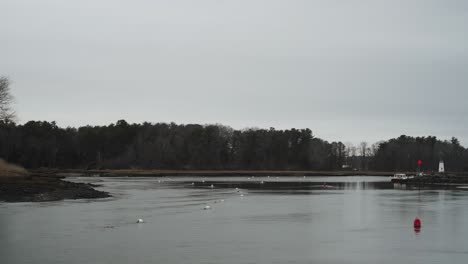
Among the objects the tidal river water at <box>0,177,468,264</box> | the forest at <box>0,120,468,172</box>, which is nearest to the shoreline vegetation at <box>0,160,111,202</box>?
the tidal river water at <box>0,177,468,264</box>

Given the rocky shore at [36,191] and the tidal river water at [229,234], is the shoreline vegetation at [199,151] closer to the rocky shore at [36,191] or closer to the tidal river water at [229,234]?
the rocky shore at [36,191]

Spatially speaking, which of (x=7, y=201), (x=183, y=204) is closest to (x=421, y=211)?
(x=183, y=204)

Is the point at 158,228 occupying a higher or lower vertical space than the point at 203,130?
lower

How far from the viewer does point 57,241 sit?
74.0ft

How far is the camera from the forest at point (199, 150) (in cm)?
15925

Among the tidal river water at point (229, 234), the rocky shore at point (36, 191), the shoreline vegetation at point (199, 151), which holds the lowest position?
the tidal river water at point (229, 234)

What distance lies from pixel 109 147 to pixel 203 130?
28.3m

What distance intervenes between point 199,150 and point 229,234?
143m

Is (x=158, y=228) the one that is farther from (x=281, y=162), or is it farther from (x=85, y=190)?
(x=281, y=162)

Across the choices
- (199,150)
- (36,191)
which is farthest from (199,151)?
(36,191)

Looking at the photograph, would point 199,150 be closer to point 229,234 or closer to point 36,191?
point 36,191

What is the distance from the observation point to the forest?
522 ft

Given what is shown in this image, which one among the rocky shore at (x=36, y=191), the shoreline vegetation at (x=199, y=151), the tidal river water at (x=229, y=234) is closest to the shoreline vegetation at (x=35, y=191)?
the rocky shore at (x=36, y=191)

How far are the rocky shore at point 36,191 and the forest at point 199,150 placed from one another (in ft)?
334
